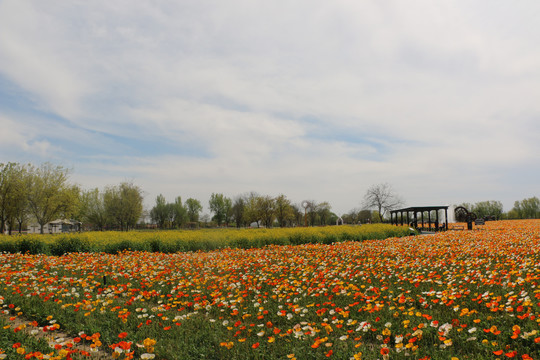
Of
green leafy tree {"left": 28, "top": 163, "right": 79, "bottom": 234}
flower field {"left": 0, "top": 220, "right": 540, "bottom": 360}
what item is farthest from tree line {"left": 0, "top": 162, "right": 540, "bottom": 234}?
flower field {"left": 0, "top": 220, "right": 540, "bottom": 360}

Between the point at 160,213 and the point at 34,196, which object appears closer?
the point at 34,196

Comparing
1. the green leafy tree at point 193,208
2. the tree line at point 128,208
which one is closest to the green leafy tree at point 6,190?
the tree line at point 128,208

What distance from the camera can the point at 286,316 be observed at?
5438 millimetres

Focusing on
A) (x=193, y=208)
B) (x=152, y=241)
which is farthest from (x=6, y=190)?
(x=193, y=208)

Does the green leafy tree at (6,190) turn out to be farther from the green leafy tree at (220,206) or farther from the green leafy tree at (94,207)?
the green leafy tree at (220,206)

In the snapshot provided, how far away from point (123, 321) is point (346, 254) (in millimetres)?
8162

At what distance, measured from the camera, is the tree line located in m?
32.3

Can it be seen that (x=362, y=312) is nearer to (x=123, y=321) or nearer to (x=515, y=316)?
(x=515, y=316)

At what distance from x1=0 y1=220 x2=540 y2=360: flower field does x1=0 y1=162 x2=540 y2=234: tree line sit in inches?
981

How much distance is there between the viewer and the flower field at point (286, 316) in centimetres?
393

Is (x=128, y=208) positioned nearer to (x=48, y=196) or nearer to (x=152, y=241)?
(x=48, y=196)

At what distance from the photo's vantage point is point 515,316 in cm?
Answer: 460

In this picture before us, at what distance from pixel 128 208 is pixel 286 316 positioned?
4352cm

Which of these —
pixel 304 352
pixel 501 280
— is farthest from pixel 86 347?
pixel 501 280
